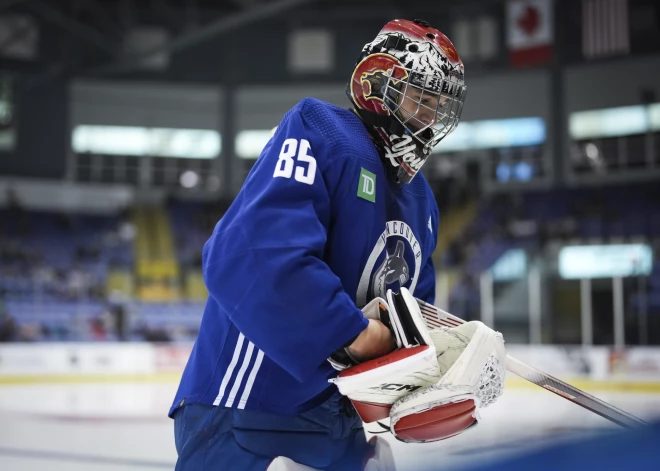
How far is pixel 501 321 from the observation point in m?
9.97

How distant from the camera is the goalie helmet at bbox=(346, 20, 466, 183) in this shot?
1236 millimetres

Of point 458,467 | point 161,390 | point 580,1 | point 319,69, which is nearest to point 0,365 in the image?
point 161,390

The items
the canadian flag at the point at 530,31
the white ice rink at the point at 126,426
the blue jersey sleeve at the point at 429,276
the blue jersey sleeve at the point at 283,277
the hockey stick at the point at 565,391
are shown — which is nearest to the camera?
the blue jersey sleeve at the point at 283,277

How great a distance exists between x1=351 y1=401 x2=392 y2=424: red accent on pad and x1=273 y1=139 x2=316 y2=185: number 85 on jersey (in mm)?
346

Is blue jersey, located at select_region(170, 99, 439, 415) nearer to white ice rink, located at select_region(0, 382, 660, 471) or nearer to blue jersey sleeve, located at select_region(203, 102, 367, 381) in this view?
blue jersey sleeve, located at select_region(203, 102, 367, 381)

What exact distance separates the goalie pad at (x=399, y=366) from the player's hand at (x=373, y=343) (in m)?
0.02

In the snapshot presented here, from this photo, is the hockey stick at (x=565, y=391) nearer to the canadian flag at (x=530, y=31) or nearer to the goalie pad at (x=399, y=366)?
the goalie pad at (x=399, y=366)

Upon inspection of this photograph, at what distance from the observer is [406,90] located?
1.24m

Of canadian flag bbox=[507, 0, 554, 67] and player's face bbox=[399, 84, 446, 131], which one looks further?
canadian flag bbox=[507, 0, 554, 67]

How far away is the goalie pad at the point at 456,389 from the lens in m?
1.04

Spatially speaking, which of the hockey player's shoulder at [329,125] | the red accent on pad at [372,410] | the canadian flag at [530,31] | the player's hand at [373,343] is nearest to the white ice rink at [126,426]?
the red accent on pad at [372,410]

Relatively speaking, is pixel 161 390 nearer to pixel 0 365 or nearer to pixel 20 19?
pixel 0 365

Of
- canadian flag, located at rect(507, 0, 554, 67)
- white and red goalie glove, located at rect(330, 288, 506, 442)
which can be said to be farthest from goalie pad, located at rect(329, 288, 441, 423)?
canadian flag, located at rect(507, 0, 554, 67)

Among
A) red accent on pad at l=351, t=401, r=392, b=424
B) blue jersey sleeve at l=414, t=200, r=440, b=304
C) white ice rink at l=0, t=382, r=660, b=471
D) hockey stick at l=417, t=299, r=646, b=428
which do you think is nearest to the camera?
red accent on pad at l=351, t=401, r=392, b=424
